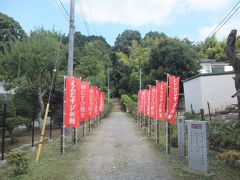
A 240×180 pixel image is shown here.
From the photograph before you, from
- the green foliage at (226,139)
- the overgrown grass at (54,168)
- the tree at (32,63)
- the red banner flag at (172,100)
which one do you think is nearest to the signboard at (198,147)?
the green foliage at (226,139)

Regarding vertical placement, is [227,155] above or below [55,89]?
below

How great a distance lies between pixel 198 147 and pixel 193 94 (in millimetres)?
20511

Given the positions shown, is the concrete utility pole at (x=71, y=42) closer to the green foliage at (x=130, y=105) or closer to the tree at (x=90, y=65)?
the green foliage at (x=130, y=105)

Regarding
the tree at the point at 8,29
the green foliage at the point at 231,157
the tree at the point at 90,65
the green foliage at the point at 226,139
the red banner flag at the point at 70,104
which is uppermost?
the tree at the point at 8,29

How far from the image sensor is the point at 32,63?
2327 cm

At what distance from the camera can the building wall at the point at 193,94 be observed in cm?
2681

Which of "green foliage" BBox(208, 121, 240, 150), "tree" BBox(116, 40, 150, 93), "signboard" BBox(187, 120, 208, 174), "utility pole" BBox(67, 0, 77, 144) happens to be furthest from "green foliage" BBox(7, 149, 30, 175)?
"tree" BBox(116, 40, 150, 93)

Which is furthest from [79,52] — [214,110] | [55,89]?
[214,110]

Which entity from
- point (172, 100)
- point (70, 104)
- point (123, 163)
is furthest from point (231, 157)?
point (70, 104)

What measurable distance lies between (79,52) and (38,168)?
151ft

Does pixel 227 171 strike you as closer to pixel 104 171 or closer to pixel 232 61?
pixel 104 171

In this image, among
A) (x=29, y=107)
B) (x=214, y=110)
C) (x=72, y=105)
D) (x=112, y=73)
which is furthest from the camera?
(x=112, y=73)

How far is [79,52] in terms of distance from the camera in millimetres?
53625

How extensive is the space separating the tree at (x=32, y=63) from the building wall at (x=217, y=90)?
12.3 meters
